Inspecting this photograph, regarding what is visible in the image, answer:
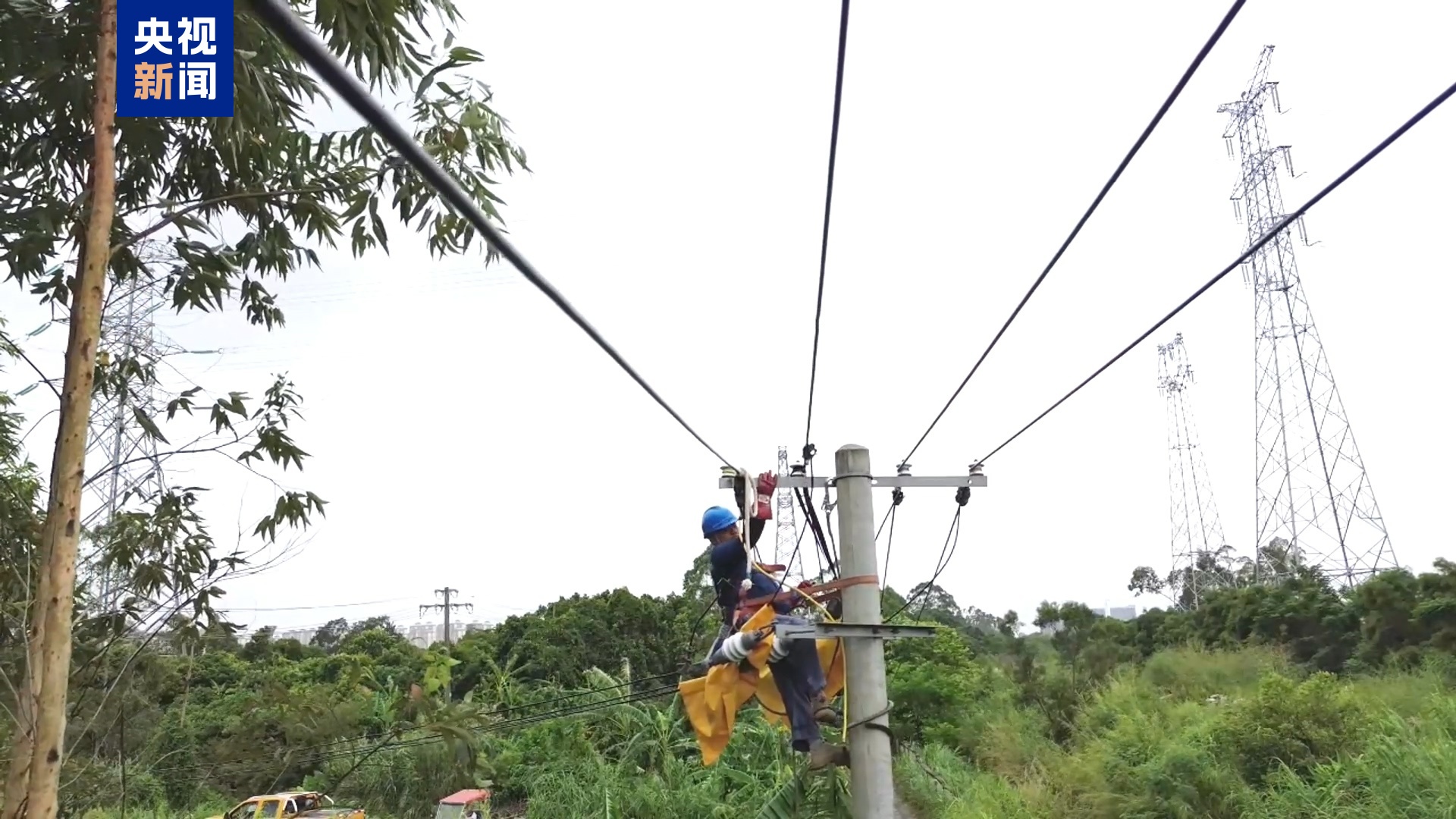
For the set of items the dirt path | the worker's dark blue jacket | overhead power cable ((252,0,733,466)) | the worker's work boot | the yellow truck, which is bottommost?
the dirt path

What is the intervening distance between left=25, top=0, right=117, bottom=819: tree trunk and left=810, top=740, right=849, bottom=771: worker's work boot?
259 cm

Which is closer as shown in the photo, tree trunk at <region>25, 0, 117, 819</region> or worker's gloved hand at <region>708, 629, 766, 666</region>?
tree trunk at <region>25, 0, 117, 819</region>

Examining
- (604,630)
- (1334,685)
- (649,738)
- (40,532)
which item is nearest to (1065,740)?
(1334,685)

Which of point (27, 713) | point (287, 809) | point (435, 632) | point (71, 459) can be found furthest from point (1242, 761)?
point (435, 632)

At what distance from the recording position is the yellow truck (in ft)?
38.9

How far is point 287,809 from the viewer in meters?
12.2

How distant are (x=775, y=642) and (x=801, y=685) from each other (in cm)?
33

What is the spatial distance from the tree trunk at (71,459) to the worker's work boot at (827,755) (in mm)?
2588

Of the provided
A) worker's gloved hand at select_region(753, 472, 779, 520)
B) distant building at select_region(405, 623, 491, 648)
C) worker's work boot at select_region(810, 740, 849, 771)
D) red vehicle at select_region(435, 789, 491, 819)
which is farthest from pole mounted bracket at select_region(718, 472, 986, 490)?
distant building at select_region(405, 623, 491, 648)

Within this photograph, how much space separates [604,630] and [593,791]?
21.9 ft

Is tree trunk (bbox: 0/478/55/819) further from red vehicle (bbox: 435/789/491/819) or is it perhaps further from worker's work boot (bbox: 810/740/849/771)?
red vehicle (bbox: 435/789/491/819)

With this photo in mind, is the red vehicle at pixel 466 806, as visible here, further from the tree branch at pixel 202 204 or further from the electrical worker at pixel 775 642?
the tree branch at pixel 202 204

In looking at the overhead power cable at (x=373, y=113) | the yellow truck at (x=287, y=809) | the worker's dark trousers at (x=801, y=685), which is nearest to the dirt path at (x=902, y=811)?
the yellow truck at (x=287, y=809)

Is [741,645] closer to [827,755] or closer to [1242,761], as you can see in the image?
[827,755]
